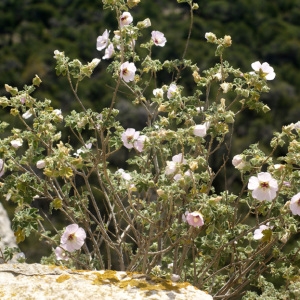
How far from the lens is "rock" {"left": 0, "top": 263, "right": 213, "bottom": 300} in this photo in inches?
83.2

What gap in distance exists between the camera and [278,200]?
2.68 meters

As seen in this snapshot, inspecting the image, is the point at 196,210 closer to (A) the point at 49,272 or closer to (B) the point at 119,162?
(A) the point at 49,272


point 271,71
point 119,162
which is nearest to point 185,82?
point 119,162

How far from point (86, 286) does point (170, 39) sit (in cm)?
2144

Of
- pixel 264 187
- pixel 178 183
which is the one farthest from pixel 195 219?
pixel 264 187

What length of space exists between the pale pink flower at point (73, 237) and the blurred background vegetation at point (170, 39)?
18149mm

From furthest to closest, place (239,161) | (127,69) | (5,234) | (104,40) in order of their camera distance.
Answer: (5,234), (104,40), (127,69), (239,161)

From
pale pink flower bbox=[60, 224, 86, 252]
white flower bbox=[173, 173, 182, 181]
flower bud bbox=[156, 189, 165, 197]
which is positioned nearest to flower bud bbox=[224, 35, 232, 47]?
white flower bbox=[173, 173, 182, 181]

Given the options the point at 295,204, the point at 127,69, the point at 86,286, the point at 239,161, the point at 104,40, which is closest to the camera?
the point at 86,286

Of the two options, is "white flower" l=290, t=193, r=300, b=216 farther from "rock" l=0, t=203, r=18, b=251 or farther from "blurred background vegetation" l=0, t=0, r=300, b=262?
"blurred background vegetation" l=0, t=0, r=300, b=262

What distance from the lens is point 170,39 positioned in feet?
76.2

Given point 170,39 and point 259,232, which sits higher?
point 259,232

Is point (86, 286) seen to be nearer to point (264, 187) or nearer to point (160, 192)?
point (160, 192)

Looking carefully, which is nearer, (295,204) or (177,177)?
(295,204)
